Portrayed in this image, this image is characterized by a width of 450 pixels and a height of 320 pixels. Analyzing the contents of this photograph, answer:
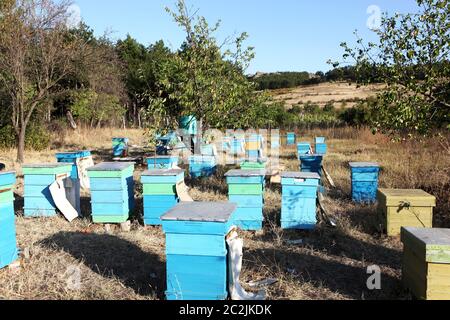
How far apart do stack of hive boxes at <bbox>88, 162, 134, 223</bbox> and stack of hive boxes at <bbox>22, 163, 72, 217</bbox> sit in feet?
2.75

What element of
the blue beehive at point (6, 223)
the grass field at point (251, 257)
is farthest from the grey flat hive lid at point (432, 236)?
the blue beehive at point (6, 223)

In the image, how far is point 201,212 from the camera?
11.1ft

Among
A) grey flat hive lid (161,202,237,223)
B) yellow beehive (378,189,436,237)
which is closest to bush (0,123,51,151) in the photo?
grey flat hive lid (161,202,237,223)

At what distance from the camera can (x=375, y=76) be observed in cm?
530

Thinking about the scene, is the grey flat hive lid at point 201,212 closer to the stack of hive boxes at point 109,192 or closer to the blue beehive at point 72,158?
the stack of hive boxes at point 109,192

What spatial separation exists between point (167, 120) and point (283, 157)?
6.80 m

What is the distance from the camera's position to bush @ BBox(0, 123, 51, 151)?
13898 mm

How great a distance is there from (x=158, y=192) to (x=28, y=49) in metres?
8.78

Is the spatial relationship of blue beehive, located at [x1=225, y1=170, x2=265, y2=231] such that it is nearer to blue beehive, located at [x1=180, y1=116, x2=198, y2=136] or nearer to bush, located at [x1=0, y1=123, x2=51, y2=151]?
blue beehive, located at [x1=180, y1=116, x2=198, y2=136]

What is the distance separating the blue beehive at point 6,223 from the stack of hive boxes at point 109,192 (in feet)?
4.58

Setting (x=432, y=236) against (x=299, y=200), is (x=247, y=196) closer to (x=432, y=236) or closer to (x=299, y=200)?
(x=299, y=200)

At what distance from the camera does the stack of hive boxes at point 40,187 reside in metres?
5.91

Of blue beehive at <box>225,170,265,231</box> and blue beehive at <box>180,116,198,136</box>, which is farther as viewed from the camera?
blue beehive at <box>180,116,198,136</box>
